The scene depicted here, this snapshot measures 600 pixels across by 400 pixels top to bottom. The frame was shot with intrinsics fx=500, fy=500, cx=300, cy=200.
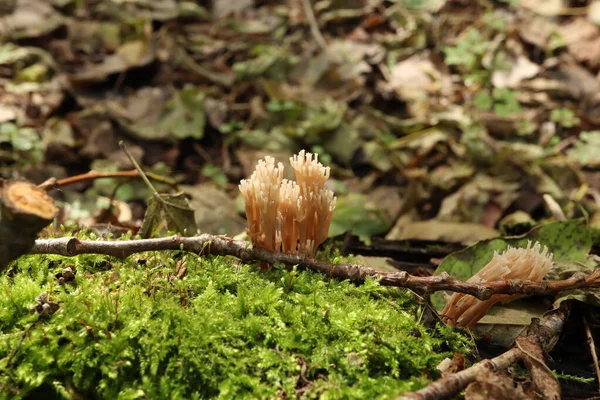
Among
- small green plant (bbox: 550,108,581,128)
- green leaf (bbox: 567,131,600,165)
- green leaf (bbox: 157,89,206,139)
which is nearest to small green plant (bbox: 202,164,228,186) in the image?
green leaf (bbox: 157,89,206,139)

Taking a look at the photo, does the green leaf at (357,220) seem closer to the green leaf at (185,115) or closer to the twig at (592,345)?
the twig at (592,345)

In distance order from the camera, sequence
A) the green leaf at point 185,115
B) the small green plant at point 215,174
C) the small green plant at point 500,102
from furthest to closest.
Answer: the small green plant at point 500,102
the green leaf at point 185,115
the small green plant at point 215,174

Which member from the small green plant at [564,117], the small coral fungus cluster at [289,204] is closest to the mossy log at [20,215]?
the small coral fungus cluster at [289,204]

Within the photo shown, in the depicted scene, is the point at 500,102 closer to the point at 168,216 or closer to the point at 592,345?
the point at 592,345

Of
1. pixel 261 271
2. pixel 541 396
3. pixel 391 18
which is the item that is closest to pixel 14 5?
pixel 391 18

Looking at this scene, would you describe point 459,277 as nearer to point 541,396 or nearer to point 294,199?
point 541,396
